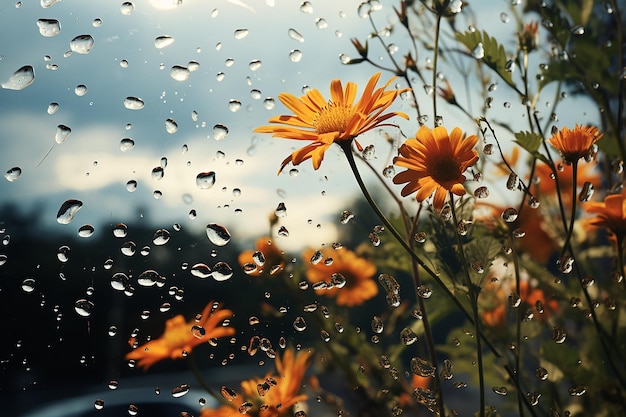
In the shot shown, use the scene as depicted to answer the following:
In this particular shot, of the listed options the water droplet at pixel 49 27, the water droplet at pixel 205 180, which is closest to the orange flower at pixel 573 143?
the water droplet at pixel 205 180

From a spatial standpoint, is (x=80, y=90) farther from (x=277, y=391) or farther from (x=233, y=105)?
(x=277, y=391)

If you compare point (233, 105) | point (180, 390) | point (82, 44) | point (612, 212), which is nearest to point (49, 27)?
point (82, 44)

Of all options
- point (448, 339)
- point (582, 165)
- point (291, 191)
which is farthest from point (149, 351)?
point (582, 165)

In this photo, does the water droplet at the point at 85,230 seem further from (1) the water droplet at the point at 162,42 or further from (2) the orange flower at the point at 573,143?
(2) the orange flower at the point at 573,143

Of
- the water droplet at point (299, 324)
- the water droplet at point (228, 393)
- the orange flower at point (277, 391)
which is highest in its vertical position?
the water droplet at point (299, 324)

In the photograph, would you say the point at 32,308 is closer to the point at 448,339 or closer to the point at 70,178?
the point at 70,178

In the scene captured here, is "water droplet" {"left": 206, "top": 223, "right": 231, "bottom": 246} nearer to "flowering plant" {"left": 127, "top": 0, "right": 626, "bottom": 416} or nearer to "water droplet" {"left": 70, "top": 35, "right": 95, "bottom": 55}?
"flowering plant" {"left": 127, "top": 0, "right": 626, "bottom": 416}
